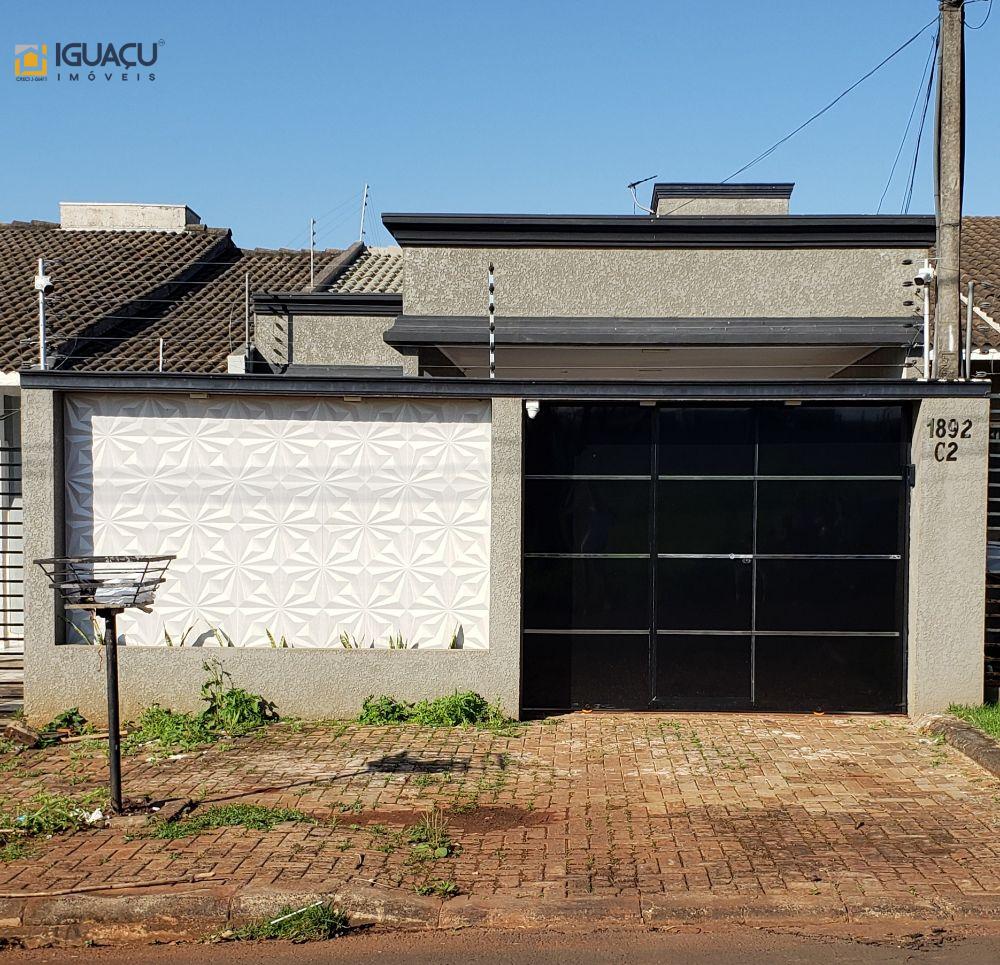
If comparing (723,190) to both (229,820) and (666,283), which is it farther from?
(229,820)

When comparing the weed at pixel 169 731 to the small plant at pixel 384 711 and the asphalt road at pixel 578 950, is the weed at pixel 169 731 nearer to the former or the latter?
the small plant at pixel 384 711

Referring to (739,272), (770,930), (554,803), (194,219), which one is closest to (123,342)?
(194,219)

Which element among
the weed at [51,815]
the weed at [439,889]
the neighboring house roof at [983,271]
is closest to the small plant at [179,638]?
the weed at [51,815]

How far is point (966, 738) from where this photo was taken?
8492 mm

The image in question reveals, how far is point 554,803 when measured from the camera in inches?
284

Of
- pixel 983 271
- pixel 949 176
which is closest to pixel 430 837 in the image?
pixel 949 176

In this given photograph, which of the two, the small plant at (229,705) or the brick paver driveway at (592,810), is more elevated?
the small plant at (229,705)

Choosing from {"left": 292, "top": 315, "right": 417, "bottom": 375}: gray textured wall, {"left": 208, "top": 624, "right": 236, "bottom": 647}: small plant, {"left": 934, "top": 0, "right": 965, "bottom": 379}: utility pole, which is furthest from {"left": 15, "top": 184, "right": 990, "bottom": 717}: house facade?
{"left": 292, "top": 315, "right": 417, "bottom": 375}: gray textured wall

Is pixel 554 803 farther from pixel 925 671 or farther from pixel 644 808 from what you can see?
pixel 925 671

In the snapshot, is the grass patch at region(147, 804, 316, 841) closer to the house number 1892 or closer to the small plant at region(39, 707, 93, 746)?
the small plant at region(39, 707, 93, 746)

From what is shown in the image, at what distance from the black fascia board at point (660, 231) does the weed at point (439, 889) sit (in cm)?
807

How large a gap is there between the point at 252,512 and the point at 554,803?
4.08 metres

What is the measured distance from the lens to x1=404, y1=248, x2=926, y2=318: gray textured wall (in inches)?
488

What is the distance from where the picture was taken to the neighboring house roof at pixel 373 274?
62.1ft
